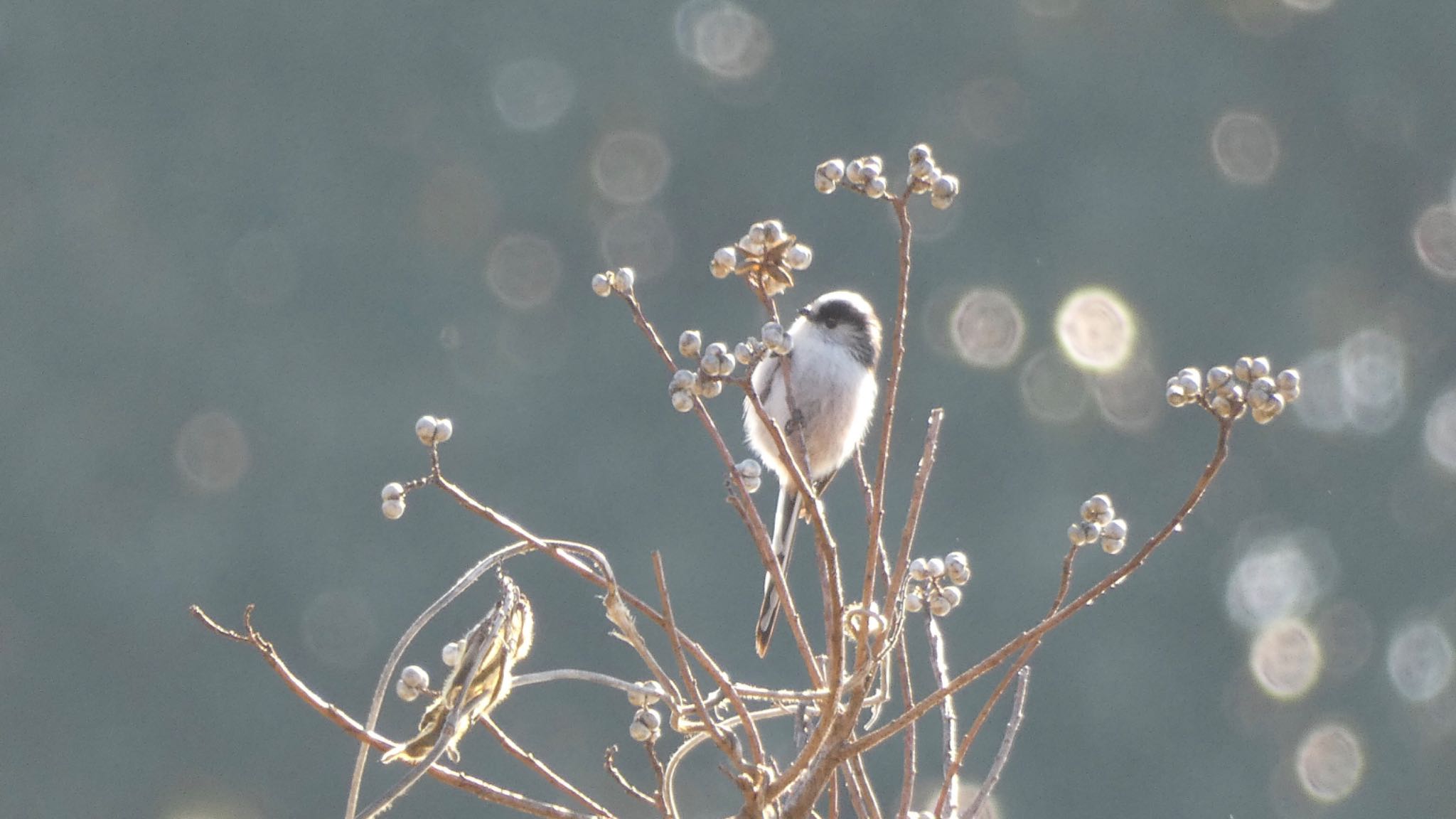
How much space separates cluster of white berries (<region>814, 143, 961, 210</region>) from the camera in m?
0.91

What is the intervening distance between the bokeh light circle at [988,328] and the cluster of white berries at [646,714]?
4200mm

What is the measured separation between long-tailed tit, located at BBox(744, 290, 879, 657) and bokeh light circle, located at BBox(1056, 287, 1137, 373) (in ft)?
8.37

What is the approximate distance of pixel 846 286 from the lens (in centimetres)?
472

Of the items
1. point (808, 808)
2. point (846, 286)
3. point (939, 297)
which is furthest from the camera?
point (939, 297)

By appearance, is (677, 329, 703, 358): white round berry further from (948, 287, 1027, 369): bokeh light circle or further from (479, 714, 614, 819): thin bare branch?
(948, 287, 1027, 369): bokeh light circle

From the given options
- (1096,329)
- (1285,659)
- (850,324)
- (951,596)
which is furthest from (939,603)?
(1096,329)

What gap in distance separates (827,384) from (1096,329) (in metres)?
2.94

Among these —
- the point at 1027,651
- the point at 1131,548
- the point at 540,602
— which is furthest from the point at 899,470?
the point at 1027,651

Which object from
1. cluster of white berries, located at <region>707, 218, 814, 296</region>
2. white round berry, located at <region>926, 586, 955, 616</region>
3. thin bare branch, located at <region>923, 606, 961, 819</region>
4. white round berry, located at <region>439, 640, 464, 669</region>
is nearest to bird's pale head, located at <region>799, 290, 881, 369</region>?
thin bare branch, located at <region>923, 606, 961, 819</region>

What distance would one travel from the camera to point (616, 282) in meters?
0.93

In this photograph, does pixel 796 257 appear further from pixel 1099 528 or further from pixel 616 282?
pixel 1099 528

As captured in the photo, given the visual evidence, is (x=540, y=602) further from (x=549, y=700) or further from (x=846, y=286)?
(x=846, y=286)

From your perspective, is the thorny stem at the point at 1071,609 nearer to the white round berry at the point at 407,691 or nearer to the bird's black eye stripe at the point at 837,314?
the white round berry at the point at 407,691

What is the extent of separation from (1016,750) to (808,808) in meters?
3.89
